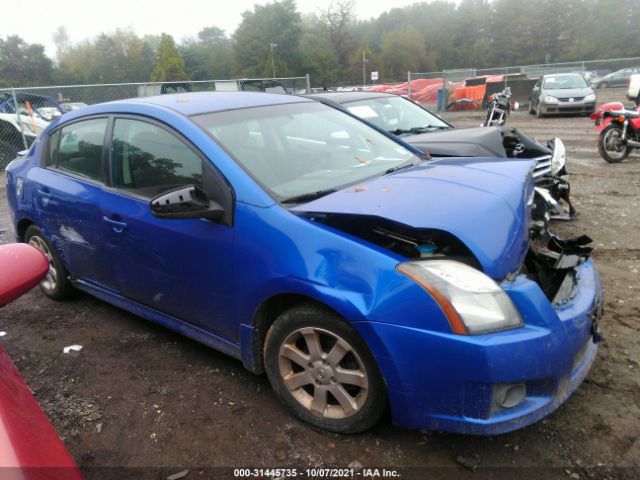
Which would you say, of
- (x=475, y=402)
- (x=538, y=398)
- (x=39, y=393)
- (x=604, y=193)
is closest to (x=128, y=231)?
(x=39, y=393)

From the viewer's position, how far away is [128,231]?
3131mm

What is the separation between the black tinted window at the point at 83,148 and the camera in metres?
3.47

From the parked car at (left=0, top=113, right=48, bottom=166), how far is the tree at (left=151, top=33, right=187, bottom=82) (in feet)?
228

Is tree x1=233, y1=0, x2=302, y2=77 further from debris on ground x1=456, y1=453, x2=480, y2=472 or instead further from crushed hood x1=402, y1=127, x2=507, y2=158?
debris on ground x1=456, y1=453, x2=480, y2=472

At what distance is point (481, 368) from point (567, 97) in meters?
18.1

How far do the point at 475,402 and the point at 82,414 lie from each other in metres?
2.13

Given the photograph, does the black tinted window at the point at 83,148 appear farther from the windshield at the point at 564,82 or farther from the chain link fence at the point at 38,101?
the windshield at the point at 564,82

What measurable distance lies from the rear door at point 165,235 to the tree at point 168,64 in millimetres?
79405

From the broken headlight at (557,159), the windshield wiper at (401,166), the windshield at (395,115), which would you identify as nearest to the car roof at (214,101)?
the windshield wiper at (401,166)

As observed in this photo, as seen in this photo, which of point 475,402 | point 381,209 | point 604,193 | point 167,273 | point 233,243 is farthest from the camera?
point 604,193

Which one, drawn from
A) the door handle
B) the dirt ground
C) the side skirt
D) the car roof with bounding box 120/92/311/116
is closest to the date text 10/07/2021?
the dirt ground

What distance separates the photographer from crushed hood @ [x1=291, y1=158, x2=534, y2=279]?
2.21 m

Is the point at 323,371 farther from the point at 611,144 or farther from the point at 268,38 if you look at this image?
the point at 268,38

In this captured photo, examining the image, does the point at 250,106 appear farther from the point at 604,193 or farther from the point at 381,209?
the point at 604,193
